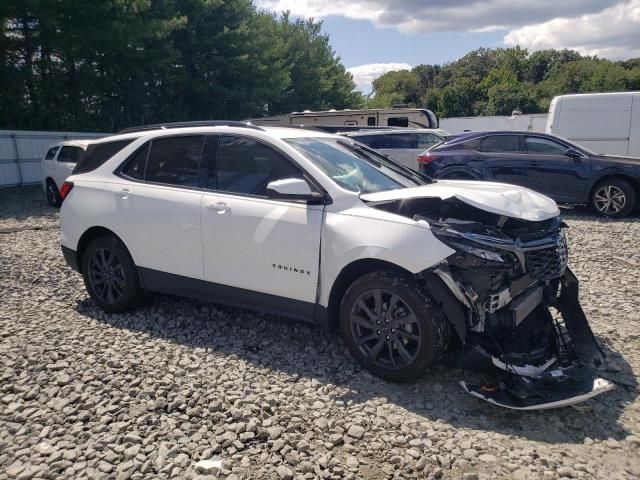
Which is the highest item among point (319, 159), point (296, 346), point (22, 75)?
point (22, 75)

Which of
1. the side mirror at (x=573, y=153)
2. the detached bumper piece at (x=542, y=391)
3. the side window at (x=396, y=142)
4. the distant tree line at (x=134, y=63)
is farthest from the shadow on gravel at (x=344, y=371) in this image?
the distant tree line at (x=134, y=63)

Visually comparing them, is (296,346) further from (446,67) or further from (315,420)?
(446,67)

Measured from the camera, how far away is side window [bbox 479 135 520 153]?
11.0 m

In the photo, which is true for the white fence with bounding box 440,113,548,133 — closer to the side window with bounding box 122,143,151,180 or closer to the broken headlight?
the side window with bounding box 122,143,151,180

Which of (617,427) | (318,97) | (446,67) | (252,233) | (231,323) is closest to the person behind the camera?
(617,427)

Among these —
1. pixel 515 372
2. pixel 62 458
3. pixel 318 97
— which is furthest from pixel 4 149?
pixel 318 97

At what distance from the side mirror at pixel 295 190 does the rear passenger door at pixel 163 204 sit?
96 cm

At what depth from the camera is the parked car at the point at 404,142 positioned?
13781mm

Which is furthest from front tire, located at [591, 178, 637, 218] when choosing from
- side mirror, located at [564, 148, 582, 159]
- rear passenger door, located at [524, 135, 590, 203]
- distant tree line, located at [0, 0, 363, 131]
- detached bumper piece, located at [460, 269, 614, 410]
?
distant tree line, located at [0, 0, 363, 131]

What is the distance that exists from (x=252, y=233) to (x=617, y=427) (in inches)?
112

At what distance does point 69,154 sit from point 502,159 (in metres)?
10.5

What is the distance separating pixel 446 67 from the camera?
88.9 m

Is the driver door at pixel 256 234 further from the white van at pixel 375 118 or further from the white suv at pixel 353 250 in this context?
the white van at pixel 375 118

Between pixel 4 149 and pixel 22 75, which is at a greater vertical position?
pixel 22 75
